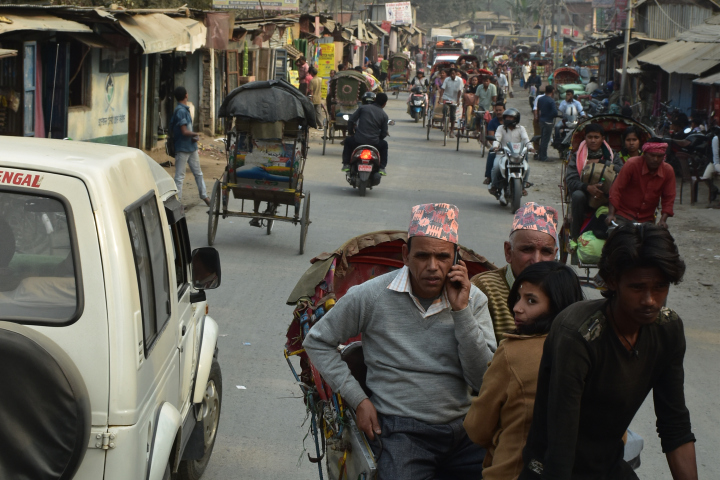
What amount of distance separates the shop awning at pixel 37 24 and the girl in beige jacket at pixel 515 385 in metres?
8.68

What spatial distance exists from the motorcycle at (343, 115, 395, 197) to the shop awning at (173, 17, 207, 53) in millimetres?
3406

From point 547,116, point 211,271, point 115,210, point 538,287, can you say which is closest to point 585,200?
point 211,271

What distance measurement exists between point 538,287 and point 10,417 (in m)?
1.65

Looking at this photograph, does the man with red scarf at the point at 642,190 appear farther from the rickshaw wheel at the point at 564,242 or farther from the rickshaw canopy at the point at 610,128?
the rickshaw canopy at the point at 610,128

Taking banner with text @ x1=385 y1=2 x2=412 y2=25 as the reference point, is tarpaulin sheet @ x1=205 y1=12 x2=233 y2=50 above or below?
below

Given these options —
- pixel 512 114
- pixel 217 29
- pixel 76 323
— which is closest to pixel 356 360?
pixel 76 323

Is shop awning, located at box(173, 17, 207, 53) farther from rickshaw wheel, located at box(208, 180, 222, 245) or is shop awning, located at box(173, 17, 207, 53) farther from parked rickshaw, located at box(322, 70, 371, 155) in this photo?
parked rickshaw, located at box(322, 70, 371, 155)

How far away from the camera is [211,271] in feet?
13.9

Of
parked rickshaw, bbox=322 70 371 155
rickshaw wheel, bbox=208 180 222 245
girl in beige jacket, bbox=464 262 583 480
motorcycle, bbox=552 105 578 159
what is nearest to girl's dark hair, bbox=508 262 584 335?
girl in beige jacket, bbox=464 262 583 480

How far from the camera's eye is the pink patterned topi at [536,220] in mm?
4262

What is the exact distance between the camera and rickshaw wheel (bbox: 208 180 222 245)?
10.3 m

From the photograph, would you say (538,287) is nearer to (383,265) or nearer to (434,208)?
(434,208)

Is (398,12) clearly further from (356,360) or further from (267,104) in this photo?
(356,360)

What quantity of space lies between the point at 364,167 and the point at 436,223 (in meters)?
11.6
